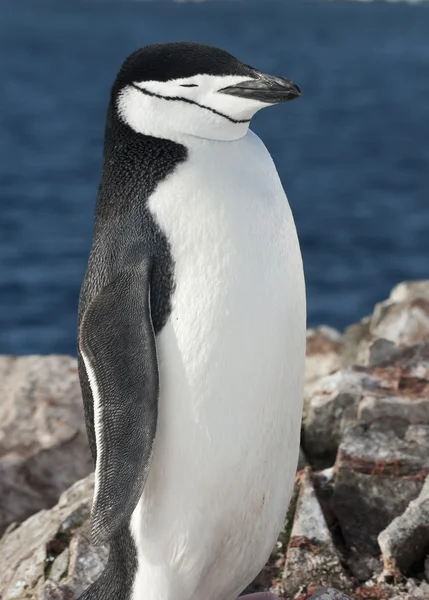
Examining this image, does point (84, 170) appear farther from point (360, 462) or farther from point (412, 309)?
point (360, 462)

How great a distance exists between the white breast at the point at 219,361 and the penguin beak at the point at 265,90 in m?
0.18

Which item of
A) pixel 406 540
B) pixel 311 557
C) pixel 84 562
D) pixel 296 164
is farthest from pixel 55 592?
pixel 296 164

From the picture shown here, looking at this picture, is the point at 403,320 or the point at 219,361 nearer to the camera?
the point at 219,361

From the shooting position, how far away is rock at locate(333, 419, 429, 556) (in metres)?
4.71

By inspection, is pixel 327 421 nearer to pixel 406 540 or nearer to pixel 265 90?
pixel 406 540

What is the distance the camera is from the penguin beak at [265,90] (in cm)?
372

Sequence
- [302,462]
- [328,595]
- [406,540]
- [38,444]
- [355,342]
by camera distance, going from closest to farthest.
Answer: [328,595]
[406,540]
[302,462]
[38,444]
[355,342]

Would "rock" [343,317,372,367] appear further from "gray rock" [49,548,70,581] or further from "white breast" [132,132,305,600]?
"white breast" [132,132,305,600]

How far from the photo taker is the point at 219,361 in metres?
3.76

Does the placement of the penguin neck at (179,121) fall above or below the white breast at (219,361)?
above

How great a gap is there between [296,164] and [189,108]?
26.8 metres

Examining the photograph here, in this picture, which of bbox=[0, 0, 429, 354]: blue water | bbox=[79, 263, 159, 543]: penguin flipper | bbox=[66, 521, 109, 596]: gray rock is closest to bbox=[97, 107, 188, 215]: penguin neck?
bbox=[79, 263, 159, 543]: penguin flipper

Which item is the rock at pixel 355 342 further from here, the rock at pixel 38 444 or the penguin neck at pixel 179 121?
the penguin neck at pixel 179 121

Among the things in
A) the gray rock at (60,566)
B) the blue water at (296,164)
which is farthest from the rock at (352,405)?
the blue water at (296,164)
